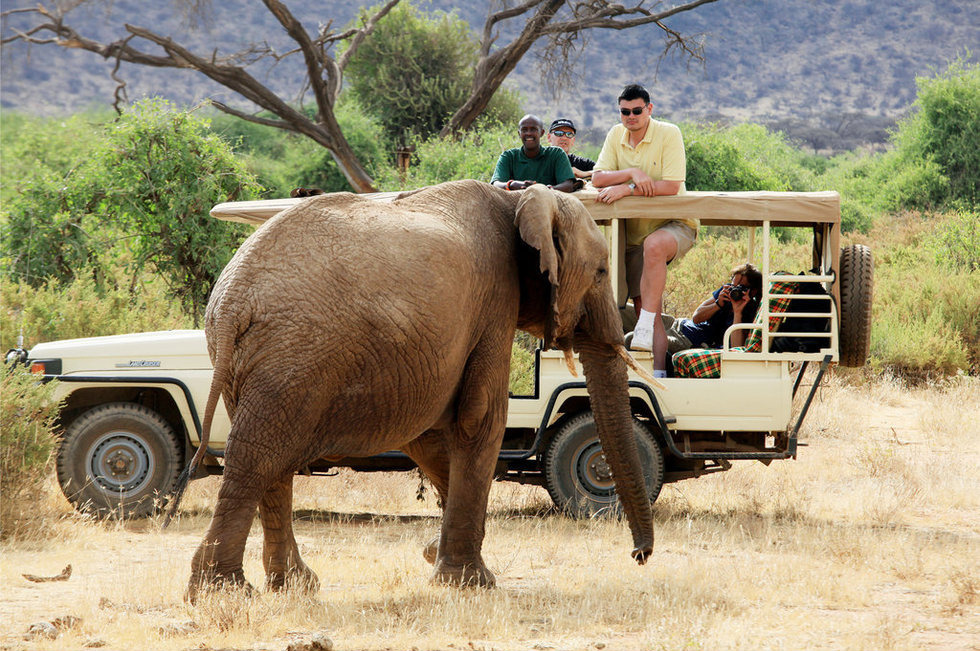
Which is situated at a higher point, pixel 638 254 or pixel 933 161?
pixel 933 161

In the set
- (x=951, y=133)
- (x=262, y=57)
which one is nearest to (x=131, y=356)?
(x=262, y=57)

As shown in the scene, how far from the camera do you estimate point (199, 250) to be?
12969 mm

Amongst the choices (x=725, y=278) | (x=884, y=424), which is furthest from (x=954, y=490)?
(x=725, y=278)

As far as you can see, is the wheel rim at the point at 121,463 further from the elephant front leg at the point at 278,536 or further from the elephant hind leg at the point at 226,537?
the elephant hind leg at the point at 226,537

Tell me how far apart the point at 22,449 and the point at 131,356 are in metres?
1.05

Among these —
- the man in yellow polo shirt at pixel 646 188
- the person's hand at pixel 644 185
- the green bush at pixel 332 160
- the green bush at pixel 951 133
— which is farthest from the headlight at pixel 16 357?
the green bush at pixel 951 133

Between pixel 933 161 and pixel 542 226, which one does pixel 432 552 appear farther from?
pixel 933 161

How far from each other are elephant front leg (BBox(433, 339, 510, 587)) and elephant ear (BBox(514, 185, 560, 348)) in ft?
1.47

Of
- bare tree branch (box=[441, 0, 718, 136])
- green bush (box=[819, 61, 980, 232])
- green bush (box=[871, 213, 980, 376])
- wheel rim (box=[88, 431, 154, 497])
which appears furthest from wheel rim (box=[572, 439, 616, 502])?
green bush (box=[819, 61, 980, 232])

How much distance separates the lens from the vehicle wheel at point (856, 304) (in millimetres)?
7734

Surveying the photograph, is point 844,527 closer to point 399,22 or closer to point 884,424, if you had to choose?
point 884,424

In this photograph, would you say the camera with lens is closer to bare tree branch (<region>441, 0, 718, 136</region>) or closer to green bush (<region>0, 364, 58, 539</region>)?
green bush (<region>0, 364, 58, 539</region>)

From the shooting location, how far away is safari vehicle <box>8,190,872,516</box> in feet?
24.9

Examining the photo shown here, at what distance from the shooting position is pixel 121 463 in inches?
310
